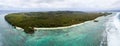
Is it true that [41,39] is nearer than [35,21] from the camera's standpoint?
Yes

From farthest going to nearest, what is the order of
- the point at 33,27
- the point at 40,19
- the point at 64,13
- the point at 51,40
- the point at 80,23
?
the point at 64,13 → the point at 80,23 → the point at 40,19 → the point at 33,27 → the point at 51,40

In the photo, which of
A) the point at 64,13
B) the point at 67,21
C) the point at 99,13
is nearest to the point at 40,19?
the point at 67,21

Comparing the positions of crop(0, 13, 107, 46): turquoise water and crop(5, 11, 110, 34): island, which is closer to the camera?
crop(0, 13, 107, 46): turquoise water

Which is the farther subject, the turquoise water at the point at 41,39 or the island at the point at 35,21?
the island at the point at 35,21

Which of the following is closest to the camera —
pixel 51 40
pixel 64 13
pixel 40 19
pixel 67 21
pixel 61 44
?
pixel 61 44


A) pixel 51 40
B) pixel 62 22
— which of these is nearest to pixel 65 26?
pixel 62 22

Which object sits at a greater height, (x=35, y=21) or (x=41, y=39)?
(x=35, y=21)

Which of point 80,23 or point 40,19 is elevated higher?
point 40,19

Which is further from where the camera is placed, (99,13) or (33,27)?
(99,13)

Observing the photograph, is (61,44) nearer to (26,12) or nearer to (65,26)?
(65,26)

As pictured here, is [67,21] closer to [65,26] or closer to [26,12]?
[65,26]
